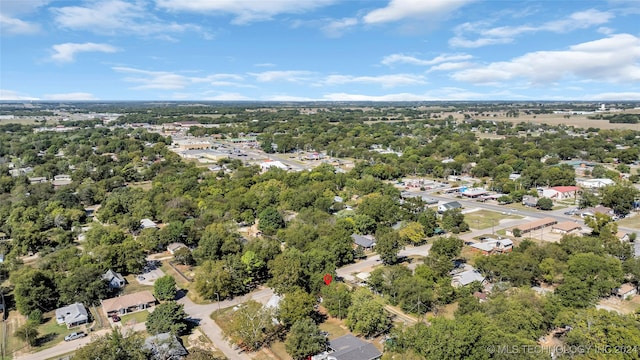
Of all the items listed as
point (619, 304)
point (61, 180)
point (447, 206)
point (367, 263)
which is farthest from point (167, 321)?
point (61, 180)

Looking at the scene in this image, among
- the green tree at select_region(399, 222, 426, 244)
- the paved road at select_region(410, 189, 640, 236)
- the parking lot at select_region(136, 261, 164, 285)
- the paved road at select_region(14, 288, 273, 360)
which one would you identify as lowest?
the parking lot at select_region(136, 261, 164, 285)

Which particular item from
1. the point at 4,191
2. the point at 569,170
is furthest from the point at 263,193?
the point at 569,170

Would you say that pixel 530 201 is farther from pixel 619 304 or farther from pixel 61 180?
pixel 61 180

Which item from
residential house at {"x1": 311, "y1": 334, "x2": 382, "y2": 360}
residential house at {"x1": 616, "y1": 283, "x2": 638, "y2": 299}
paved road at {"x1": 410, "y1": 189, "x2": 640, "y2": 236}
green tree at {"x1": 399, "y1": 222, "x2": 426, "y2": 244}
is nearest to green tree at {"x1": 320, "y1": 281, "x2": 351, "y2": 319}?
residential house at {"x1": 311, "y1": 334, "x2": 382, "y2": 360}

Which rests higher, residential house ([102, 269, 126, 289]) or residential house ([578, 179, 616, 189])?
residential house ([578, 179, 616, 189])

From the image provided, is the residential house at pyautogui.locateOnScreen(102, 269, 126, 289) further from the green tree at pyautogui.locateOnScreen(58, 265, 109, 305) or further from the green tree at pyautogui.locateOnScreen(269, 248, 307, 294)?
the green tree at pyautogui.locateOnScreen(269, 248, 307, 294)

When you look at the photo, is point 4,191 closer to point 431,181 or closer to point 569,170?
point 431,181
